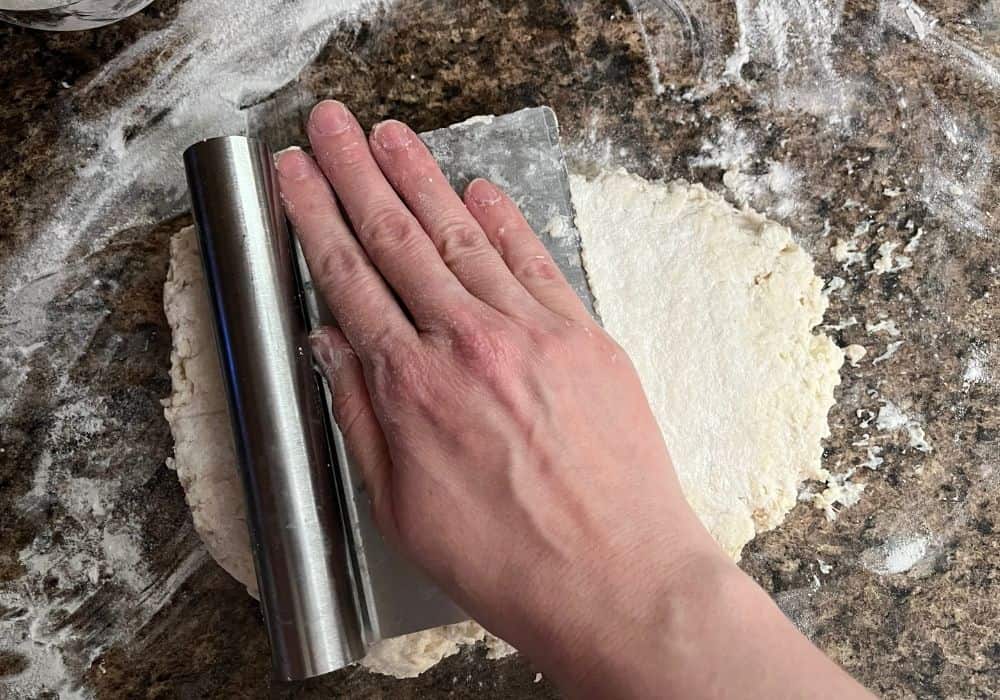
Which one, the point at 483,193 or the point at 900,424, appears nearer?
the point at 483,193

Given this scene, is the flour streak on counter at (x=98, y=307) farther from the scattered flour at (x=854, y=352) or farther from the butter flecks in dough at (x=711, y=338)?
the scattered flour at (x=854, y=352)

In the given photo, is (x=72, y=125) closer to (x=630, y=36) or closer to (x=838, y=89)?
(x=630, y=36)

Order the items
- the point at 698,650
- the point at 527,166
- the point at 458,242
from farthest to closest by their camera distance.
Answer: the point at 527,166 < the point at 458,242 < the point at 698,650

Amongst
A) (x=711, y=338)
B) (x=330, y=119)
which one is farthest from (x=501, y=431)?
(x=330, y=119)

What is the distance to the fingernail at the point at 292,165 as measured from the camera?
1.18m

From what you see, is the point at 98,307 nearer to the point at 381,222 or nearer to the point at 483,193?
the point at 381,222

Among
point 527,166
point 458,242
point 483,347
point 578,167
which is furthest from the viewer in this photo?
point 578,167

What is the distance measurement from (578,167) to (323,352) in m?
0.56

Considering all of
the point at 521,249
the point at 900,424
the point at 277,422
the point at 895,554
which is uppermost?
the point at 521,249

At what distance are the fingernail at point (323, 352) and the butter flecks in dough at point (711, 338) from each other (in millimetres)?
435

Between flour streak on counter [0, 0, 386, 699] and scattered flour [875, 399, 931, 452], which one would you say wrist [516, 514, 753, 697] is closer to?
scattered flour [875, 399, 931, 452]

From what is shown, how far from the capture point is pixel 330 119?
3.92ft

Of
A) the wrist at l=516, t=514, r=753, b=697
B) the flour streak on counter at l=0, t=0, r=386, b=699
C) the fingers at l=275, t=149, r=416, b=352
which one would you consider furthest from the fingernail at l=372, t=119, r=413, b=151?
the wrist at l=516, t=514, r=753, b=697

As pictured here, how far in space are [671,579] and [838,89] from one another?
96cm
